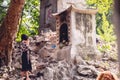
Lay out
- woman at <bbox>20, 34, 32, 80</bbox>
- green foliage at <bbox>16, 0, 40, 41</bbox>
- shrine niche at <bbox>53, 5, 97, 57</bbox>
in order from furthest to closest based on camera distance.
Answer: green foliage at <bbox>16, 0, 40, 41</bbox> → shrine niche at <bbox>53, 5, 97, 57</bbox> → woman at <bbox>20, 34, 32, 80</bbox>

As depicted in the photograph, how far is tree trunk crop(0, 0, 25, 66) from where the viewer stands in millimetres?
9859

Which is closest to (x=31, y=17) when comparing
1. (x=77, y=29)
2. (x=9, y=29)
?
(x=77, y=29)

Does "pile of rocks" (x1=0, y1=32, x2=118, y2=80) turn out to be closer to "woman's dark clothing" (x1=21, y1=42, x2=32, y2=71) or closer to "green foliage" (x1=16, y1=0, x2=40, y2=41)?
"woman's dark clothing" (x1=21, y1=42, x2=32, y2=71)

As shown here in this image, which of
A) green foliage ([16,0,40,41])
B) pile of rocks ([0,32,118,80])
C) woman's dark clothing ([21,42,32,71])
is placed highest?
green foliage ([16,0,40,41])

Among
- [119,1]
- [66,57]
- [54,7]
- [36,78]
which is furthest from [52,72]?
[119,1]

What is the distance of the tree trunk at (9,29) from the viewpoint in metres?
9.86

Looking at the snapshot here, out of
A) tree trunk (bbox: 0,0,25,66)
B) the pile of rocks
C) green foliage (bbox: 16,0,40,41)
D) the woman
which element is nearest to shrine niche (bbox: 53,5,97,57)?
the pile of rocks

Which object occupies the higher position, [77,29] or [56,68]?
[77,29]

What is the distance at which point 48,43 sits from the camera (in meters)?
13.6

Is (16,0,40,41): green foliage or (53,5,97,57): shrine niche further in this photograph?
(16,0,40,41): green foliage

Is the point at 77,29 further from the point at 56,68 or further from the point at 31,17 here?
the point at 31,17

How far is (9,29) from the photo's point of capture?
1013 cm

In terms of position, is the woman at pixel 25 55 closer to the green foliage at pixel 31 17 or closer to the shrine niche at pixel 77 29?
the shrine niche at pixel 77 29

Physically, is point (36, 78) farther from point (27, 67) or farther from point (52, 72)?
point (27, 67)
